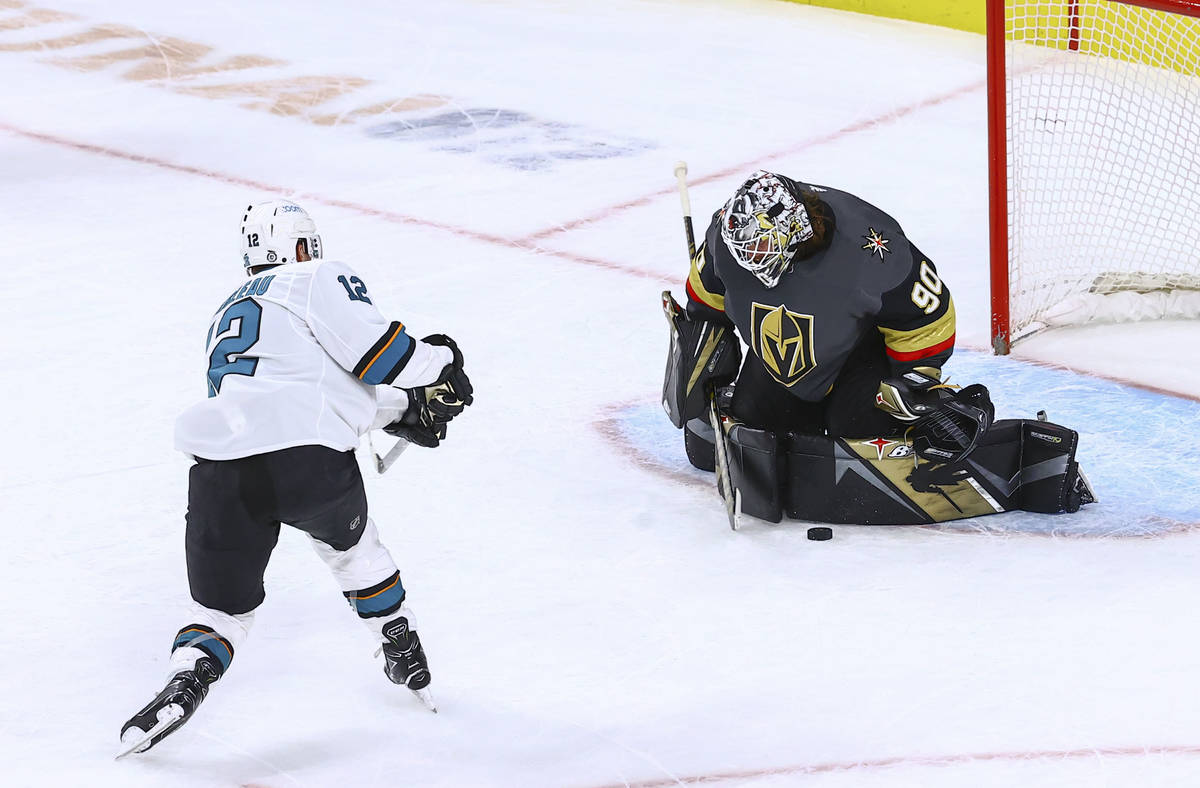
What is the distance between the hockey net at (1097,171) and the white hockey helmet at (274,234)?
2.21 meters

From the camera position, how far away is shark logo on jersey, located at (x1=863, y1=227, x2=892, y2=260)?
312 cm

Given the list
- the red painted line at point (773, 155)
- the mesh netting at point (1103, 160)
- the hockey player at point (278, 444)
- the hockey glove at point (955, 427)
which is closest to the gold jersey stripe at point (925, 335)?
the hockey glove at point (955, 427)

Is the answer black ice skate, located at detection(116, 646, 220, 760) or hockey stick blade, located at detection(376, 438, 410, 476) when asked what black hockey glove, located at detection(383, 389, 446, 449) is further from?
black ice skate, located at detection(116, 646, 220, 760)

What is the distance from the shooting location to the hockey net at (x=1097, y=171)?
14.2 feet

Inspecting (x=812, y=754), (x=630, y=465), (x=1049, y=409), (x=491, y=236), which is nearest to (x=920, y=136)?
(x=491, y=236)

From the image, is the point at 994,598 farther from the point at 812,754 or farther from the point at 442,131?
the point at 442,131

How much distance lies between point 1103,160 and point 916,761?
3216mm

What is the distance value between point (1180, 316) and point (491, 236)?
2.21 meters

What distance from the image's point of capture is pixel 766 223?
3.04 m

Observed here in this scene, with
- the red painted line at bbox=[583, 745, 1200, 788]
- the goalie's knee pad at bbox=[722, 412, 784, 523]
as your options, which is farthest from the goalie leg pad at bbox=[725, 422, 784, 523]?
the red painted line at bbox=[583, 745, 1200, 788]

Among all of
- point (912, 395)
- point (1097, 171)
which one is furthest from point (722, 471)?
point (1097, 171)

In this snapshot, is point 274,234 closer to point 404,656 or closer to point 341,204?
point 404,656

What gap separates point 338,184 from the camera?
5.97m

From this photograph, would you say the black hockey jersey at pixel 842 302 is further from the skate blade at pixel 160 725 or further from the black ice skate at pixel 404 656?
the skate blade at pixel 160 725
